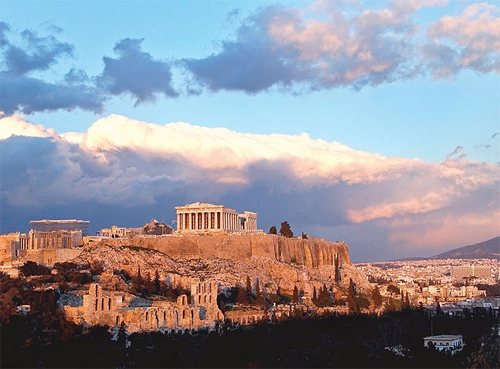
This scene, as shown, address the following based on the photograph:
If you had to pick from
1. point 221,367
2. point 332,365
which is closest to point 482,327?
point 332,365

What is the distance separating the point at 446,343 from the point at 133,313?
1834 cm

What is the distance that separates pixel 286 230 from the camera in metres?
78.0

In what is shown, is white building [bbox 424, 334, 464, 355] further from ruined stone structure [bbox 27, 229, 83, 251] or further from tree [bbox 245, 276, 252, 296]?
ruined stone structure [bbox 27, 229, 83, 251]

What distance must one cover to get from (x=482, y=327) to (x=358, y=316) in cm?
1093

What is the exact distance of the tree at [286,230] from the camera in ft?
254

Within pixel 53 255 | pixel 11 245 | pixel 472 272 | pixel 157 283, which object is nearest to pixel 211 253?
pixel 53 255

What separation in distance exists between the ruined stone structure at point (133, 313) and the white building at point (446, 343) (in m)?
12.3

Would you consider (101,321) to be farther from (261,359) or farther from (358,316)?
(358,316)

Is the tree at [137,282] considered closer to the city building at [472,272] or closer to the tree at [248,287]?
the tree at [248,287]

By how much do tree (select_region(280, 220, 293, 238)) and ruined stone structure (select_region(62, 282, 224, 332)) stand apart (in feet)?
107

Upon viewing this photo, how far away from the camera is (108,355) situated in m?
35.2

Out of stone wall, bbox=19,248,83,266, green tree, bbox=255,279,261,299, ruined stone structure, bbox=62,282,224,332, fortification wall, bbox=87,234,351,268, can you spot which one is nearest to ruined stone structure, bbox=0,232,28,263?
stone wall, bbox=19,248,83,266

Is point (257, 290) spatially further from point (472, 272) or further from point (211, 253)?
point (472, 272)

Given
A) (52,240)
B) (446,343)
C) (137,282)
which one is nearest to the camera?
(446,343)
